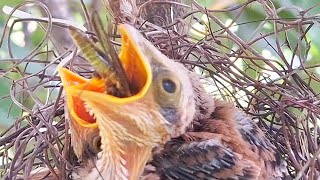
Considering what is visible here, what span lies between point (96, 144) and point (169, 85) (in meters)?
0.12

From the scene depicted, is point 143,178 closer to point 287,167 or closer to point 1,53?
point 287,167

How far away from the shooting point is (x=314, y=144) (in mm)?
905

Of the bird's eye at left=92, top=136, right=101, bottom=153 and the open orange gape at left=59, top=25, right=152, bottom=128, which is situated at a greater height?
the open orange gape at left=59, top=25, right=152, bottom=128

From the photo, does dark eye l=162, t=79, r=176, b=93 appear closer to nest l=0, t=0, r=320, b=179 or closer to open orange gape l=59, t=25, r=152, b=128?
open orange gape l=59, t=25, r=152, b=128

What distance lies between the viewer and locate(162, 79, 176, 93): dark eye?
721mm

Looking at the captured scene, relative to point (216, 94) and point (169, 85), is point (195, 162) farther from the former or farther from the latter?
point (216, 94)

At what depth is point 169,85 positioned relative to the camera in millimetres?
729

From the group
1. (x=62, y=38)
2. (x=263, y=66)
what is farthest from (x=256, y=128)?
(x=62, y=38)

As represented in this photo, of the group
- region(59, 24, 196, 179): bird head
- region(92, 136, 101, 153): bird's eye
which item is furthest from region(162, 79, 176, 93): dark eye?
region(92, 136, 101, 153): bird's eye

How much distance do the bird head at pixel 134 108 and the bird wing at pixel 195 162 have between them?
0.05ft

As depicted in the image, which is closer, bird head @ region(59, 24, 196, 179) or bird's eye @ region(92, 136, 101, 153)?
bird head @ region(59, 24, 196, 179)

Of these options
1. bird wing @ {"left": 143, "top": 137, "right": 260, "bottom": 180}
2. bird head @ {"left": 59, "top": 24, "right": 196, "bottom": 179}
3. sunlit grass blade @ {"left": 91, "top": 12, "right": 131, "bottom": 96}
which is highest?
sunlit grass blade @ {"left": 91, "top": 12, "right": 131, "bottom": 96}

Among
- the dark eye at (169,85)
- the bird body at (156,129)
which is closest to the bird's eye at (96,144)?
the bird body at (156,129)

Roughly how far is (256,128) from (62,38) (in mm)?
478
